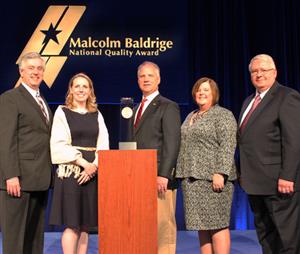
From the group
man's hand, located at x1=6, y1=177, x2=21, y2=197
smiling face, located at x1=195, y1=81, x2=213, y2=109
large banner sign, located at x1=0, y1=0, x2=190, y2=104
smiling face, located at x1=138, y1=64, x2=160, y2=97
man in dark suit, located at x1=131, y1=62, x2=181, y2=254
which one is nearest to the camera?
man's hand, located at x1=6, y1=177, x2=21, y2=197

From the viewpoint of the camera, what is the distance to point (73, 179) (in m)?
3.29

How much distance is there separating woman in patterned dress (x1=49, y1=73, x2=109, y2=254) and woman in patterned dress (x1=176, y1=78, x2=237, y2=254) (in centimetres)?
69

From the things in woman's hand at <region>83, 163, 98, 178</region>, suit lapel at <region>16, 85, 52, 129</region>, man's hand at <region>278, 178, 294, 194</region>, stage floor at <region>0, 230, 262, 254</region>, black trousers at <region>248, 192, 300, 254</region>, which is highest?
suit lapel at <region>16, 85, 52, 129</region>

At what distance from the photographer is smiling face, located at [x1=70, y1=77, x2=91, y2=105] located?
342 centimetres

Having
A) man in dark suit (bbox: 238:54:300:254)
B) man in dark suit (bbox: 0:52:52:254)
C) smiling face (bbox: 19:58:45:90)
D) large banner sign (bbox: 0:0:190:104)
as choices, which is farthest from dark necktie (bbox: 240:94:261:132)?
large banner sign (bbox: 0:0:190:104)

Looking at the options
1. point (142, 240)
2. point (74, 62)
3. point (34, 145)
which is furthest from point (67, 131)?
point (74, 62)

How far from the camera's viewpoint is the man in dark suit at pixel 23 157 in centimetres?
321

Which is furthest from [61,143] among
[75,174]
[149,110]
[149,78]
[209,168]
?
[209,168]

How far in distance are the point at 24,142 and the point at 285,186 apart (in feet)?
6.20

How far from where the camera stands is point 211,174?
11.2 ft

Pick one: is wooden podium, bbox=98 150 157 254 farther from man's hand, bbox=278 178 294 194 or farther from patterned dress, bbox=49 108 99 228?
man's hand, bbox=278 178 294 194

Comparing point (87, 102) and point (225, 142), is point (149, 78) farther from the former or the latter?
point (225, 142)

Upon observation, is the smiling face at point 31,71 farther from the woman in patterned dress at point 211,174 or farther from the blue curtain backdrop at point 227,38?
the blue curtain backdrop at point 227,38

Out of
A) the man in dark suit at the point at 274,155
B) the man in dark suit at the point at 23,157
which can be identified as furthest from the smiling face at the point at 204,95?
the man in dark suit at the point at 23,157
